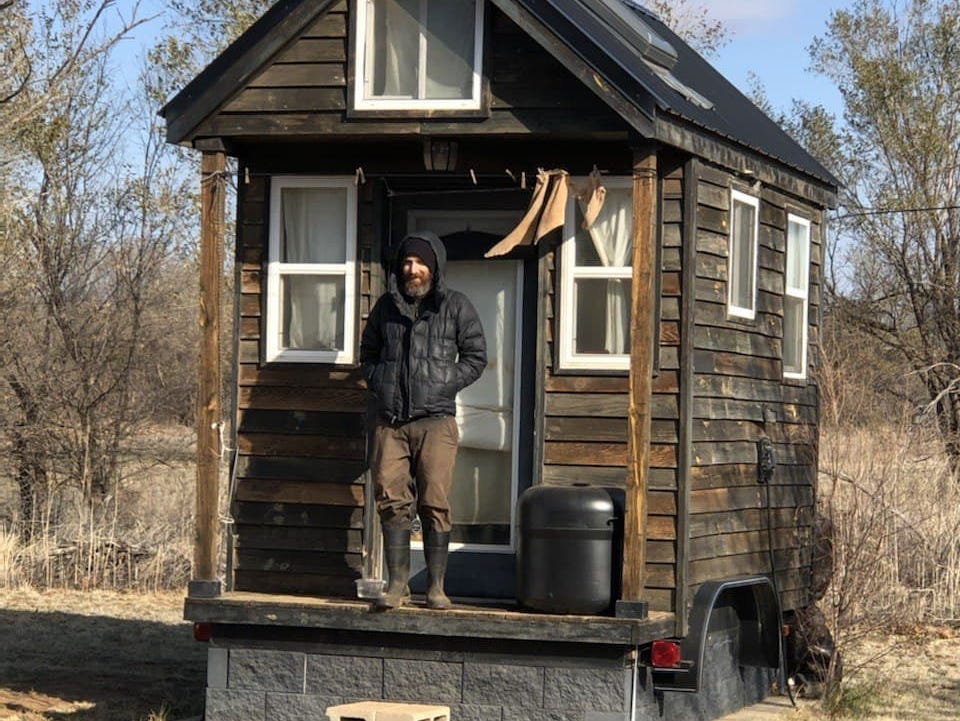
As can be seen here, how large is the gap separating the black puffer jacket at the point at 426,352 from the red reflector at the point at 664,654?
5.98ft

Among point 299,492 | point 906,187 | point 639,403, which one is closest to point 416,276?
point 639,403

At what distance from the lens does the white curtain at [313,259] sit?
10922mm

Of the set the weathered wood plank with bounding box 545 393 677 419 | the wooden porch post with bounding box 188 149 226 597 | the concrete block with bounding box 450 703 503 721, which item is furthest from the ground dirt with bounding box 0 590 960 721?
the weathered wood plank with bounding box 545 393 677 419

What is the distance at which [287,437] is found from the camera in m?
10.9

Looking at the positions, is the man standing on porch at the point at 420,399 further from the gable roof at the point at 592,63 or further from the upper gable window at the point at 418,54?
the gable roof at the point at 592,63

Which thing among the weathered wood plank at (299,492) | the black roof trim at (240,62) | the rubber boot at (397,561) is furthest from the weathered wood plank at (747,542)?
the black roof trim at (240,62)

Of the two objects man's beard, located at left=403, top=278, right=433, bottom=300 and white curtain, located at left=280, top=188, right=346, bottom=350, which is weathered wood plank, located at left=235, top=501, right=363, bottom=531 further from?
man's beard, located at left=403, top=278, right=433, bottom=300

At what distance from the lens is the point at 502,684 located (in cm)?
981

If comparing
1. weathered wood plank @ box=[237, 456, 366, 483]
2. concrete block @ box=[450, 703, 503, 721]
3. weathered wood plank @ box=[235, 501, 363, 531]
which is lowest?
concrete block @ box=[450, 703, 503, 721]

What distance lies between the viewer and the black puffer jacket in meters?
9.86

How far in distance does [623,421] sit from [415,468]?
1.35 metres

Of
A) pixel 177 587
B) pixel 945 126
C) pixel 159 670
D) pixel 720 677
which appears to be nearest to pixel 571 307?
pixel 720 677

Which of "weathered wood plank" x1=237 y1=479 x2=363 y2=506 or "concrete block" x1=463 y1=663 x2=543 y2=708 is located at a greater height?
"weathered wood plank" x1=237 y1=479 x2=363 y2=506

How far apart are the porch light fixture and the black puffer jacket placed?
59cm
